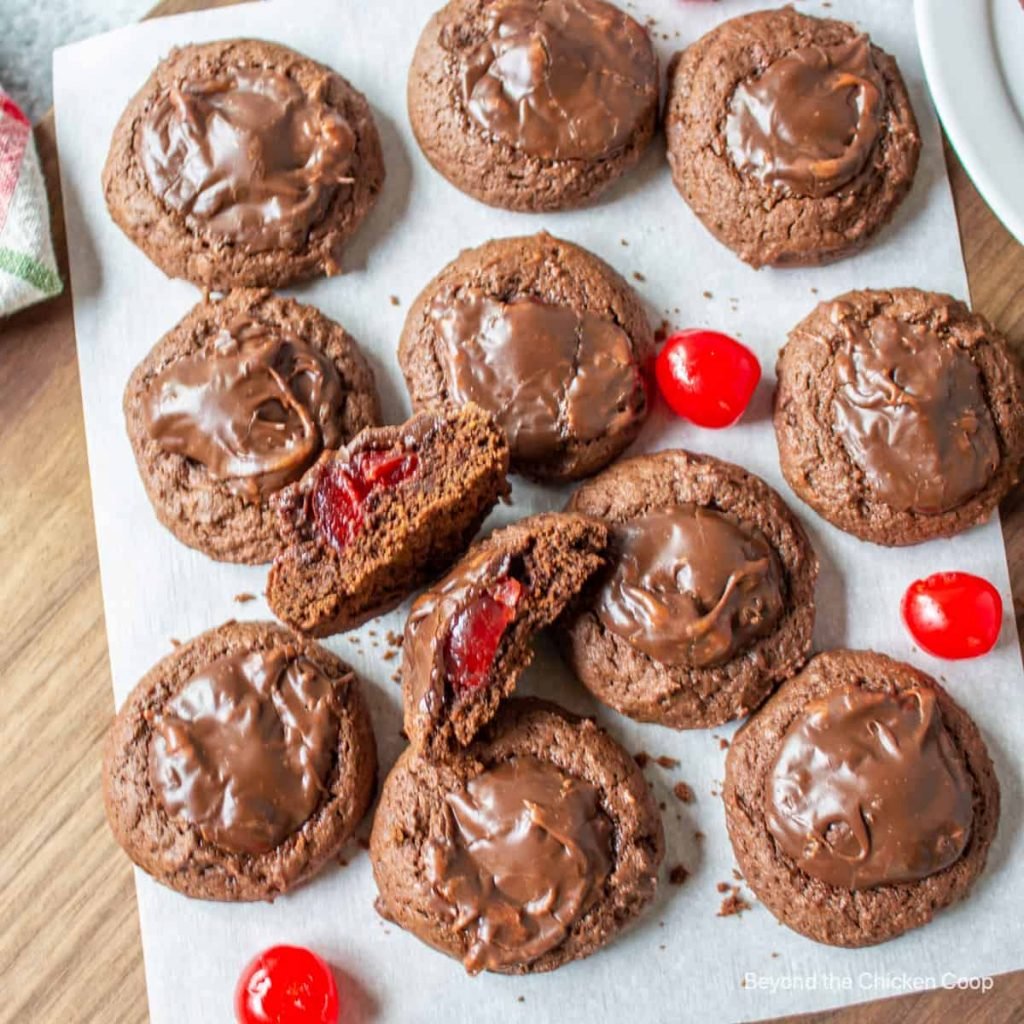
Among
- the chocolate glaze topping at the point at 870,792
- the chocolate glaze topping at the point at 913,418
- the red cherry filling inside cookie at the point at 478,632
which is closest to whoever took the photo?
the red cherry filling inside cookie at the point at 478,632

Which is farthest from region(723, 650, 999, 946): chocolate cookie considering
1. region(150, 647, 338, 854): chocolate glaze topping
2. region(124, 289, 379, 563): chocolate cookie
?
region(124, 289, 379, 563): chocolate cookie

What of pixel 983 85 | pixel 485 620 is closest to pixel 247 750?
pixel 485 620

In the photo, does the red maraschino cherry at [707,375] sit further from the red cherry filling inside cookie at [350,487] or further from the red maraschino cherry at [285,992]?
the red maraschino cherry at [285,992]

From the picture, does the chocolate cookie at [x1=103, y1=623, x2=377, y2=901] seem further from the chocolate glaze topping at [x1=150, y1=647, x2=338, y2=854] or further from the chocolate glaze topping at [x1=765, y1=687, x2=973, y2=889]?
the chocolate glaze topping at [x1=765, y1=687, x2=973, y2=889]

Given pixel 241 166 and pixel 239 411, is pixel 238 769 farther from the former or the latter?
pixel 241 166

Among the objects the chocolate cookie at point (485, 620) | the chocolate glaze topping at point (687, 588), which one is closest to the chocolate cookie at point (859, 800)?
the chocolate glaze topping at point (687, 588)

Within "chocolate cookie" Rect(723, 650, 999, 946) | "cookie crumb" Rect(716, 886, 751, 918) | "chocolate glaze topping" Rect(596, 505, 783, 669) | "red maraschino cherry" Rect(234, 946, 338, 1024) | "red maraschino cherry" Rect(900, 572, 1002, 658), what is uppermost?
"chocolate glaze topping" Rect(596, 505, 783, 669)

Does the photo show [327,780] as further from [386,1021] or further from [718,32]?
[718,32]
